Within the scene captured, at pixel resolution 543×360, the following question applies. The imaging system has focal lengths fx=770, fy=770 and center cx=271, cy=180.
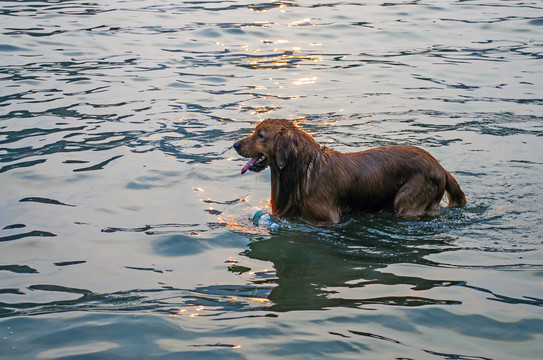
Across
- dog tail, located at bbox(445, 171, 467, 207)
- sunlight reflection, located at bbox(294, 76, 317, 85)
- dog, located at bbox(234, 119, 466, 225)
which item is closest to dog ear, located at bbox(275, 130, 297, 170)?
dog, located at bbox(234, 119, 466, 225)

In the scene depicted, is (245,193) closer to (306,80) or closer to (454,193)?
(454,193)

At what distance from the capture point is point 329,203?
27.8 feet

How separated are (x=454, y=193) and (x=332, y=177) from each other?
1.38 metres

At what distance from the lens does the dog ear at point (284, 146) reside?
27.0ft

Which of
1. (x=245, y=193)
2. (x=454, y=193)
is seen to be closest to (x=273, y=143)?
(x=245, y=193)

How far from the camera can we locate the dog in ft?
27.2

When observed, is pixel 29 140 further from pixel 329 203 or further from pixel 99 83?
pixel 329 203

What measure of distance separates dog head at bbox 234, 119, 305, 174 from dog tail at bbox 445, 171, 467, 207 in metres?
1.75

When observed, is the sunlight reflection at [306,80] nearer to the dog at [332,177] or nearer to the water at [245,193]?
the water at [245,193]

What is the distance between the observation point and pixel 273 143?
827cm

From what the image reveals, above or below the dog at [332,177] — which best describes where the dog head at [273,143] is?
above

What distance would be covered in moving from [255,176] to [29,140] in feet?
10.9

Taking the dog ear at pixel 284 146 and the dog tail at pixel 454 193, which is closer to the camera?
the dog ear at pixel 284 146

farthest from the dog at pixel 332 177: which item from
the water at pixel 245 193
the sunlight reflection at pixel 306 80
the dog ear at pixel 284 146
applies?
the sunlight reflection at pixel 306 80
